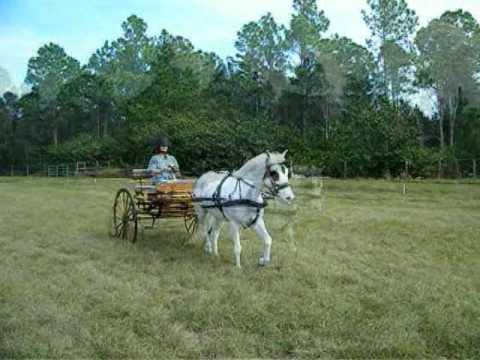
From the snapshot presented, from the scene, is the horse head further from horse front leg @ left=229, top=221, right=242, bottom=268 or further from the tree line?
the tree line

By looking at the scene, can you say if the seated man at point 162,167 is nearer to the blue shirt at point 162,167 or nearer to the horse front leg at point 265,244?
the blue shirt at point 162,167

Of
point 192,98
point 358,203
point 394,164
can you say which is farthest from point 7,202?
point 192,98

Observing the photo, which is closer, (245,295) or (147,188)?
(245,295)

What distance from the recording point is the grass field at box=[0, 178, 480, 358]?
4.84 metres

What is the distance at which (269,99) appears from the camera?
50.2 m

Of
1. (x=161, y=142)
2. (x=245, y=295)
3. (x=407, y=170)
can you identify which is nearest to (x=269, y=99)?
(x=407, y=170)

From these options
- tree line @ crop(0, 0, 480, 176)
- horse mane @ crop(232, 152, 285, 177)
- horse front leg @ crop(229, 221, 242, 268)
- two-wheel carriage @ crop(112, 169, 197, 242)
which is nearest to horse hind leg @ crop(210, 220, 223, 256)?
two-wheel carriage @ crop(112, 169, 197, 242)

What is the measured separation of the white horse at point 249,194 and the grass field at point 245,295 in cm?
59

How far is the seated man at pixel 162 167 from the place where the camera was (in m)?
10.1

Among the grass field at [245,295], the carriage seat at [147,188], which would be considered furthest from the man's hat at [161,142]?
the grass field at [245,295]

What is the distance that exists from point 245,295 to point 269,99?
4501 cm

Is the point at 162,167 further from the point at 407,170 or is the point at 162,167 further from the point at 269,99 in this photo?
the point at 269,99

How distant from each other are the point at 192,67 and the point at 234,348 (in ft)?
174

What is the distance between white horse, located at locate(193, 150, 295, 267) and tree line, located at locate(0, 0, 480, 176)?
23160mm
